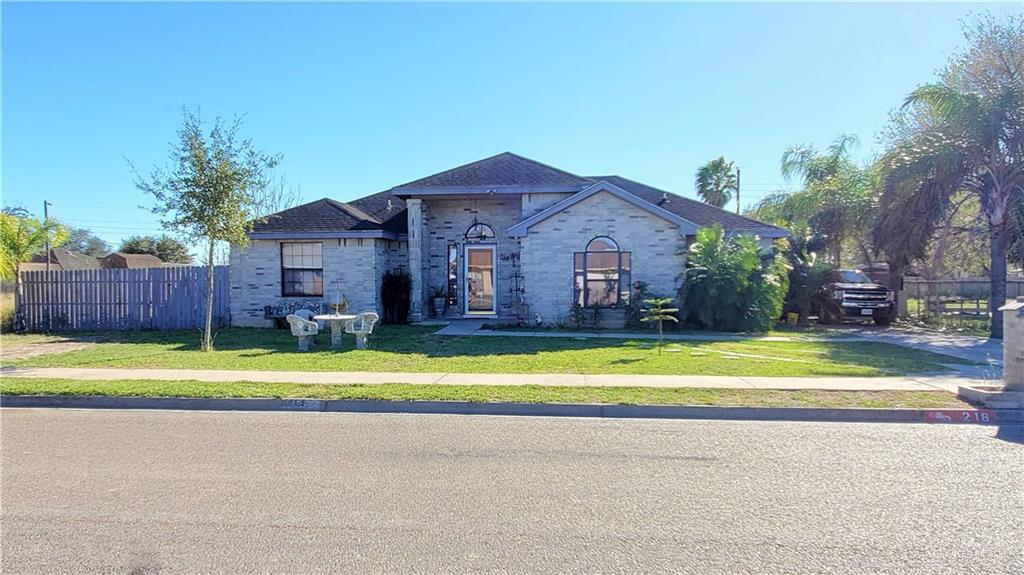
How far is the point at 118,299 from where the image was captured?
18.8 meters

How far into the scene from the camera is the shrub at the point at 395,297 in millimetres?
19047

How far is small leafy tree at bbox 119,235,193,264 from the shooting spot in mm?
58438

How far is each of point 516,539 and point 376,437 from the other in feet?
10.1

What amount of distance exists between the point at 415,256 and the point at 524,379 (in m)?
10.0

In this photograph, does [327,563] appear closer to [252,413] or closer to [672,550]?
[672,550]

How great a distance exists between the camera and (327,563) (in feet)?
12.1

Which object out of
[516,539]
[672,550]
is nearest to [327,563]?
[516,539]

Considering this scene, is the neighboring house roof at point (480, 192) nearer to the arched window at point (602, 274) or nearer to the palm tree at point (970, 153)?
the arched window at point (602, 274)

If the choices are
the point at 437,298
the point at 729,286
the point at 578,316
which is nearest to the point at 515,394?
the point at 578,316

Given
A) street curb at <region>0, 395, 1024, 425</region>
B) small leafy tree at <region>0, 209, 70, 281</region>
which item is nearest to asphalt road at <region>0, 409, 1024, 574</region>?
street curb at <region>0, 395, 1024, 425</region>

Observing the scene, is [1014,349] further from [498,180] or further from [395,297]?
[395,297]

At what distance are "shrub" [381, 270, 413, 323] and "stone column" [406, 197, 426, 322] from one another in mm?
284

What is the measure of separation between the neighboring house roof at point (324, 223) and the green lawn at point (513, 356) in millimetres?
4035

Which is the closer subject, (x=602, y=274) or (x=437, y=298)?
(x=602, y=274)
